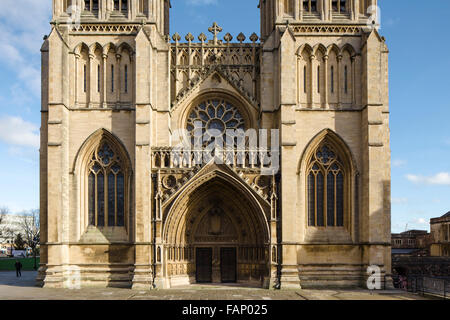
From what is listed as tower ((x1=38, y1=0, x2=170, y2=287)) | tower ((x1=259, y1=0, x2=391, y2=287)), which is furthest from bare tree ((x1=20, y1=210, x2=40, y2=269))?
tower ((x1=259, y1=0, x2=391, y2=287))

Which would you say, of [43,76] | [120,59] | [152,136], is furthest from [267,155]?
[43,76]

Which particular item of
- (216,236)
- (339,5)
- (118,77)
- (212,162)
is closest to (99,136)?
(118,77)

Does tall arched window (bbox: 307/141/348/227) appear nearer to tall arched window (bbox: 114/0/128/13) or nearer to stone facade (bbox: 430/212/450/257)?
tall arched window (bbox: 114/0/128/13)

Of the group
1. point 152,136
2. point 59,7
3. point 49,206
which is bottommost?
point 49,206

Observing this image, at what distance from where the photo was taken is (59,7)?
24781 mm

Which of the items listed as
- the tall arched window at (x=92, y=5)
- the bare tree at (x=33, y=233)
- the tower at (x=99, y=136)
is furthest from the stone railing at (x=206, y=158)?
the bare tree at (x=33, y=233)

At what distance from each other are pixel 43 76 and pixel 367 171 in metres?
17.4

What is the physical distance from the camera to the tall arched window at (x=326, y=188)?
79.1 ft

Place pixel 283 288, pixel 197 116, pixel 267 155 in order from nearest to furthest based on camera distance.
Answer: pixel 283 288 → pixel 267 155 → pixel 197 116

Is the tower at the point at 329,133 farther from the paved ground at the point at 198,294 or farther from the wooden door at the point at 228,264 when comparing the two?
the wooden door at the point at 228,264

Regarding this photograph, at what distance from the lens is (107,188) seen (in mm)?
→ 24281

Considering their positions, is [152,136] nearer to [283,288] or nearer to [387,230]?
[283,288]

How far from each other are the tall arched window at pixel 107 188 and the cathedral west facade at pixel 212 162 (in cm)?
6

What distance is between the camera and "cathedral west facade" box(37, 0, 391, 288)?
913 inches
